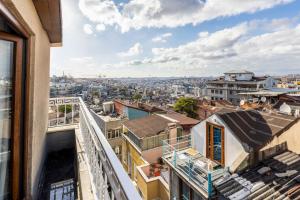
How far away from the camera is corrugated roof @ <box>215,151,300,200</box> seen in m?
4.35

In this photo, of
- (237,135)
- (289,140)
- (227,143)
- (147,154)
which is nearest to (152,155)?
(147,154)

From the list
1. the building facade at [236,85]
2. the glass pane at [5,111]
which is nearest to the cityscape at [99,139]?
the glass pane at [5,111]

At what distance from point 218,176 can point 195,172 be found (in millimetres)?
668

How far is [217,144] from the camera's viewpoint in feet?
20.3

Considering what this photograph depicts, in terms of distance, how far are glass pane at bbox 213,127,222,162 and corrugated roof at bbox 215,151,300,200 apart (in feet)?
3.05

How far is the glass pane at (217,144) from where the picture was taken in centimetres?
605

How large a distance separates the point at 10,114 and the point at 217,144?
6.05 meters

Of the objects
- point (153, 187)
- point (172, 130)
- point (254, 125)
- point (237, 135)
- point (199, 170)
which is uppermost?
point (254, 125)

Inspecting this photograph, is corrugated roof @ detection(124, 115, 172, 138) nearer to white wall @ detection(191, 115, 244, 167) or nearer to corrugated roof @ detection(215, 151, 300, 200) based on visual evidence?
white wall @ detection(191, 115, 244, 167)

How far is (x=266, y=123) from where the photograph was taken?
640 centimetres

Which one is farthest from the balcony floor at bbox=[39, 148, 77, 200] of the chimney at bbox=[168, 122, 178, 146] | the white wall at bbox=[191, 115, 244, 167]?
the chimney at bbox=[168, 122, 178, 146]

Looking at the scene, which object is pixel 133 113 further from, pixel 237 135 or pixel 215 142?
pixel 237 135

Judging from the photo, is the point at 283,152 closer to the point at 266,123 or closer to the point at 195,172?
the point at 266,123

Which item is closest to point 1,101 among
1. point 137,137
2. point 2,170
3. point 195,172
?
point 2,170
